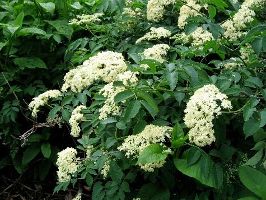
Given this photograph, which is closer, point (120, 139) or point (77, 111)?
point (120, 139)

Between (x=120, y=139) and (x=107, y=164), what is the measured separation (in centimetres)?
17

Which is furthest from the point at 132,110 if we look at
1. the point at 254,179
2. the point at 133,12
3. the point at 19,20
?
the point at 19,20

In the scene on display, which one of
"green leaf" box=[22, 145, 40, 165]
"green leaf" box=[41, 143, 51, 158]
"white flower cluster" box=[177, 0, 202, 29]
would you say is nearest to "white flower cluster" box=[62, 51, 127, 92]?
"white flower cluster" box=[177, 0, 202, 29]

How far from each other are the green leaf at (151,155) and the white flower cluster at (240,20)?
0.97m

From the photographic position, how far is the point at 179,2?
2877mm

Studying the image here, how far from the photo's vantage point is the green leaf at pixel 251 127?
2.17 meters

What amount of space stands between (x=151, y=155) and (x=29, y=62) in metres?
1.96

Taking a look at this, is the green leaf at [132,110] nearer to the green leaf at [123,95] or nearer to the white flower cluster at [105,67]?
the green leaf at [123,95]

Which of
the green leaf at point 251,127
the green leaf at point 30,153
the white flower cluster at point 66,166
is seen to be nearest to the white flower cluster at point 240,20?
the green leaf at point 251,127

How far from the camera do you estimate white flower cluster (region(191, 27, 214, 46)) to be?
9.02 ft

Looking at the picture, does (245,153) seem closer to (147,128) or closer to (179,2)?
(147,128)

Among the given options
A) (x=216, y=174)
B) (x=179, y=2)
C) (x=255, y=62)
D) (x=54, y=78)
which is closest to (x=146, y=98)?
(x=216, y=174)

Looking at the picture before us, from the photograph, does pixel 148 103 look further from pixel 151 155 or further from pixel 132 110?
pixel 151 155

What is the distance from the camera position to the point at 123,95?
2271 millimetres
